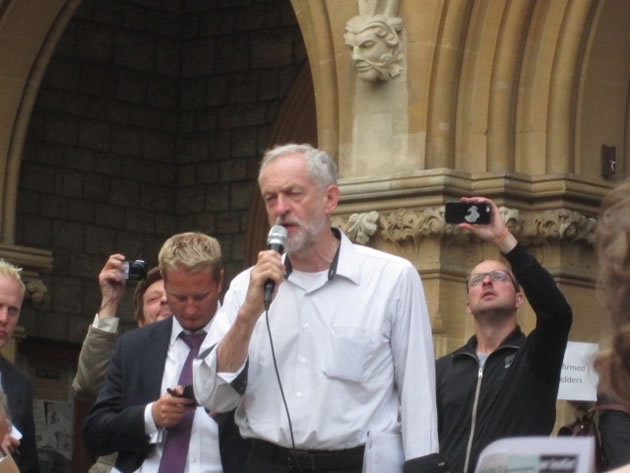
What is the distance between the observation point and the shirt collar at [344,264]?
4.89 metres

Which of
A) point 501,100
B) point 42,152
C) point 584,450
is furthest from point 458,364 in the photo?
point 42,152

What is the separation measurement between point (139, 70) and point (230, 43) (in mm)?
758

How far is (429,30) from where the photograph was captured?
8508 mm

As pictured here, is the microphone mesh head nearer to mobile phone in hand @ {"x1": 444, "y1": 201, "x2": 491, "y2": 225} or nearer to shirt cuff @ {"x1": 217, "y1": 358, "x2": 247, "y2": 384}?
shirt cuff @ {"x1": 217, "y1": 358, "x2": 247, "y2": 384}

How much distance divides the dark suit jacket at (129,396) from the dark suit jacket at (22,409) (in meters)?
0.43

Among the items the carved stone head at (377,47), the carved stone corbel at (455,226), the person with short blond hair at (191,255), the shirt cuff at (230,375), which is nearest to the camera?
the shirt cuff at (230,375)

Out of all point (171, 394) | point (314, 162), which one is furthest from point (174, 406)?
point (314, 162)

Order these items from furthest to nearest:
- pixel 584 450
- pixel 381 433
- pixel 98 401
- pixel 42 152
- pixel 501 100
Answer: pixel 42 152, pixel 501 100, pixel 98 401, pixel 381 433, pixel 584 450

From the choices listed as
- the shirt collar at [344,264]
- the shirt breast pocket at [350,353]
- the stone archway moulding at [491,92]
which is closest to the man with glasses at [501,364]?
the shirt collar at [344,264]

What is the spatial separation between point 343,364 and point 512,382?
99cm

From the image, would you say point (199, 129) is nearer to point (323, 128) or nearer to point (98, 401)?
point (323, 128)

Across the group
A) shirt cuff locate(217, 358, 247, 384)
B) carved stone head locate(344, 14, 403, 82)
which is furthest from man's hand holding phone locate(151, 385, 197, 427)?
carved stone head locate(344, 14, 403, 82)

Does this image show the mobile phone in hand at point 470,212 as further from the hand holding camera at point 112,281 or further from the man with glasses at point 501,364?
the hand holding camera at point 112,281

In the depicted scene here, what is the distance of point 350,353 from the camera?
188 inches
